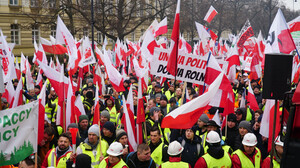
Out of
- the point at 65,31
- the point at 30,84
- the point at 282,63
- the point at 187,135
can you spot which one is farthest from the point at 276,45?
the point at 30,84

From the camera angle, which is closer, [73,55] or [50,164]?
[50,164]

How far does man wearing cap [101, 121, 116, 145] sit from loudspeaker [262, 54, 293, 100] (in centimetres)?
281


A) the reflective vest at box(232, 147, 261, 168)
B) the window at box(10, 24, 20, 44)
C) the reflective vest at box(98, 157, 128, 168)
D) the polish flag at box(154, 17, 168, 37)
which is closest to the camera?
the reflective vest at box(98, 157, 128, 168)

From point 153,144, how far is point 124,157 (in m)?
0.55

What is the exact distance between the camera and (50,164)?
5805 mm

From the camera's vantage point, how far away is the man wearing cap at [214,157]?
5168 mm

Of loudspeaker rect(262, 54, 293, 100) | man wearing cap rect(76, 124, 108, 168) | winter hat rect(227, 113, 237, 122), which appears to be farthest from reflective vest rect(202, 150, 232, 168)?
winter hat rect(227, 113, 237, 122)

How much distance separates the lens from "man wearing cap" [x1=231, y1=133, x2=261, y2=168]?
5.42 metres

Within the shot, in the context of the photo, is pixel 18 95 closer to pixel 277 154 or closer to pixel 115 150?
pixel 115 150

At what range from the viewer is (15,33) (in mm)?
35719

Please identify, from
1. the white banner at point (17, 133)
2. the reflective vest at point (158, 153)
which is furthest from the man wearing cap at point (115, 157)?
the white banner at point (17, 133)

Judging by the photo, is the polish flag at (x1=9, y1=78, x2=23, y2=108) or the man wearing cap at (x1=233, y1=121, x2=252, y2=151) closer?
the man wearing cap at (x1=233, y1=121, x2=252, y2=151)

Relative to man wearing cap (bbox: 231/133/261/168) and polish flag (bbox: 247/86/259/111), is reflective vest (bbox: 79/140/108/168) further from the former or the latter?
polish flag (bbox: 247/86/259/111)

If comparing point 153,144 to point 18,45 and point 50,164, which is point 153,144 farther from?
point 18,45
